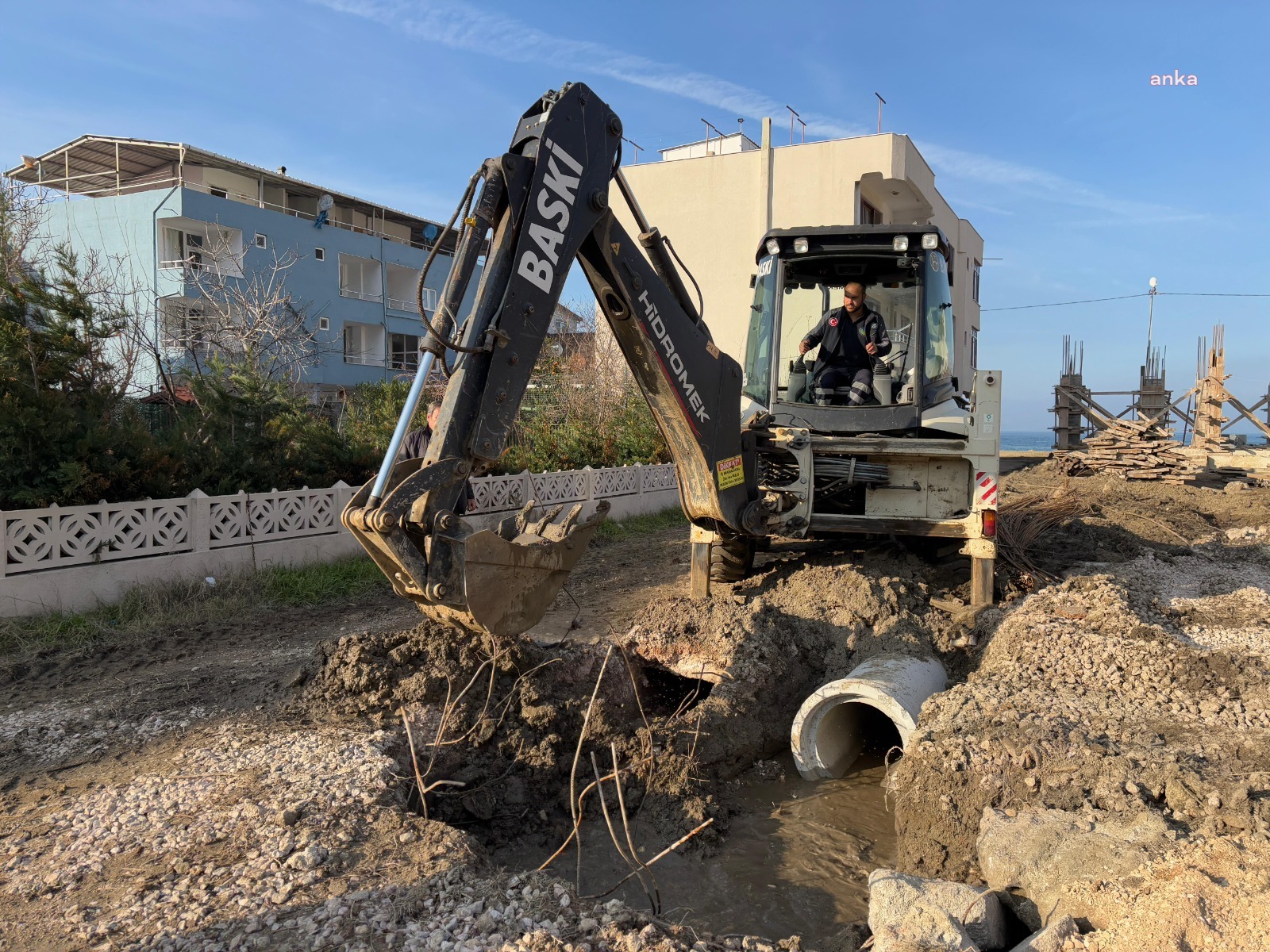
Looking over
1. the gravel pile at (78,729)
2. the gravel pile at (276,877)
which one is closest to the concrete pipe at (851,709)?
the gravel pile at (276,877)

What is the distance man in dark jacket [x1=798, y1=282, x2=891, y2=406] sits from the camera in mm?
6914

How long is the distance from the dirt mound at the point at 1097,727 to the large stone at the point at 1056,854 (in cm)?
14

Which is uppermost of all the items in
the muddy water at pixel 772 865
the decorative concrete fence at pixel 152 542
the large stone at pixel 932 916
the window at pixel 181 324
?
the window at pixel 181 324

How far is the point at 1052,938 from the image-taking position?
2.78 metres

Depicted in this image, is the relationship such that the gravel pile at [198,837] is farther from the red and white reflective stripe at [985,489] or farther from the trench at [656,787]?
the red and white reflective stripe at [985,489]

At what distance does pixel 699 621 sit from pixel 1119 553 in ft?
A: 20.6

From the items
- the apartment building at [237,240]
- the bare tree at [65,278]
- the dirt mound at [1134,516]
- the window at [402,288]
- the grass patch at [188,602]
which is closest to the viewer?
the grass patch at [188,602]

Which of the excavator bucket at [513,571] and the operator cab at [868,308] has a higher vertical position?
the operator cab at [868,308]

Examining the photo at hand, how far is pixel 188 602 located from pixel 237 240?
18310 mm

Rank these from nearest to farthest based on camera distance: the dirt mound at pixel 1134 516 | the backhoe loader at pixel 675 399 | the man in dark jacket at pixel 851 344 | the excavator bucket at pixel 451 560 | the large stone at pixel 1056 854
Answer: the large stone at pixel 1056 854 → the excavator bucket at pixel 451 560 → the backhoe loader at pixel 675 399 → the man in dark jacket at pixel 851 344 → the dirt mound at pixel 1134 516

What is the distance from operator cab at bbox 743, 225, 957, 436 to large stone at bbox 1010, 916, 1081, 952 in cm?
434

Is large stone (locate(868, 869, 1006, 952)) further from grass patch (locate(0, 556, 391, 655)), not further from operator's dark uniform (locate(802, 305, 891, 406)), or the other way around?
grass patch (locate(0, 556, 391, 655))

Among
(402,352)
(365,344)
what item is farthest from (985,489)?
(402,352)

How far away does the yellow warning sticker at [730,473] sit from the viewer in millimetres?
5723
